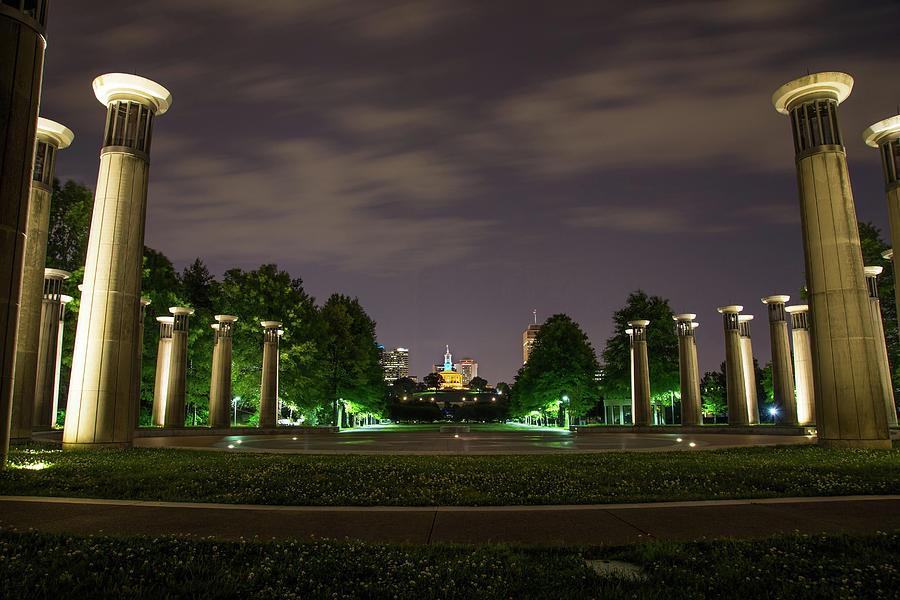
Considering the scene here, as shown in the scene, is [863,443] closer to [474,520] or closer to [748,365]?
[474,520]

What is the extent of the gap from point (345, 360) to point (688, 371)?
31.8m

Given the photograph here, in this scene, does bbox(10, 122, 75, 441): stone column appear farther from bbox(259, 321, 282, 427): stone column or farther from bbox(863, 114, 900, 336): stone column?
bbox(863, 114, 900, 336): stone column

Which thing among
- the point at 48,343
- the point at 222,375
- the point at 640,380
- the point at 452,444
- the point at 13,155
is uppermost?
the point at 13,155

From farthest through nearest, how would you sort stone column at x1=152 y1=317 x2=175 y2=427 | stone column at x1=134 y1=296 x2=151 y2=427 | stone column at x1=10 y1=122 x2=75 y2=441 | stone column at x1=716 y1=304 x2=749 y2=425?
stone column at x1=716 y1=304 x2=749 y2=425 < stone column at x1=152 y1=317 x2=175 y2=427 < stone column at x1=134 y1=296 x2=151 y2=427 < stone column at x1=10 y1=122 x2=75 y2=441

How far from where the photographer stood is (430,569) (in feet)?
21.1

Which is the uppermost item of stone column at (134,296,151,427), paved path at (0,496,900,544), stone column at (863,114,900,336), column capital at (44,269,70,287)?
stone column at (863,114,900,336)

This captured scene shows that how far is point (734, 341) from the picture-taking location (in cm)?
4978

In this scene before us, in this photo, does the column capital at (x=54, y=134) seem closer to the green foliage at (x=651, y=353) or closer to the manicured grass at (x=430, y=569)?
the manicured grass at (x=430, y=569)

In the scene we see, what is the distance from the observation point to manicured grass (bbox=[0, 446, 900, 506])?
1152 centimetres

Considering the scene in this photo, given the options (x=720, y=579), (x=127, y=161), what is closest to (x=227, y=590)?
(x=720, y=579)

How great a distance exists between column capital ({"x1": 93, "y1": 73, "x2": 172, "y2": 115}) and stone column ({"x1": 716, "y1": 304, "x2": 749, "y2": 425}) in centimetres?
4311

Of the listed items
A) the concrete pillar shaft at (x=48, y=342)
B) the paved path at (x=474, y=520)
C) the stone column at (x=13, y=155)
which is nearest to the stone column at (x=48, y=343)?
the concrete pillar shaft at (x=48, y=342)

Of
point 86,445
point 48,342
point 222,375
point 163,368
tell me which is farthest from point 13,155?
point 163,368

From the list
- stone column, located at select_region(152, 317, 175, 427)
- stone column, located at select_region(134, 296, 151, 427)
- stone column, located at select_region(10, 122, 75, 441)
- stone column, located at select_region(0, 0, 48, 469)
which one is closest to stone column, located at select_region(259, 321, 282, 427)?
stone column, located at select_region(152, 317, 175, 427)
